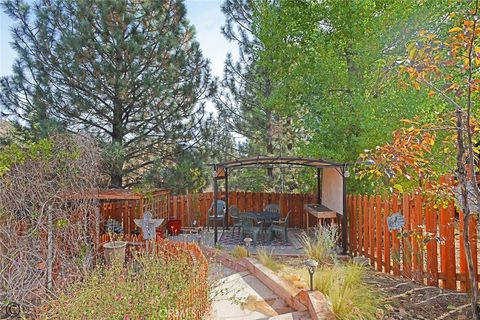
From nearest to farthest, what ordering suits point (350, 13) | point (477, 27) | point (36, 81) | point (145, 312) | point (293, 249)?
point (477, 27)
point (145, 312)
point (293, 249)
point (350, 13)
point (36, 81)

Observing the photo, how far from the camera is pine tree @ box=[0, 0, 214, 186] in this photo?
1054 centimetres

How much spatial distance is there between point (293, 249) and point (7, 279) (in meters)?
5.58

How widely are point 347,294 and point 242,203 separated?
874cm

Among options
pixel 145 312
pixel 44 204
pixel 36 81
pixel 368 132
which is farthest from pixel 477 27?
pixel 36 81

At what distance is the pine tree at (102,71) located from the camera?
10539 millimetres

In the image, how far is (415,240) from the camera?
5.01 m

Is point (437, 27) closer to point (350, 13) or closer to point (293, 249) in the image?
point (350, 13)

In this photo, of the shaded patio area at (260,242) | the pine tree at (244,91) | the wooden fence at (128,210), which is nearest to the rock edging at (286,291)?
the shaded patio area at (260,242)

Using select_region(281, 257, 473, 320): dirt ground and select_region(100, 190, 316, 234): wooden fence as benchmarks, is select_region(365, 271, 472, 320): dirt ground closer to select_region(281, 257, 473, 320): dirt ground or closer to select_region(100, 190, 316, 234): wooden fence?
select_region(281, 257, 473, 320): dirt ground

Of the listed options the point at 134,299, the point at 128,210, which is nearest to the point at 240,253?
the point at 134,299

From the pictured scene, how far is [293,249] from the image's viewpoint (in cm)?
803

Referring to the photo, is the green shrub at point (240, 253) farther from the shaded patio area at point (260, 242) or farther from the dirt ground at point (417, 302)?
the dirt ground at point (417, 302)

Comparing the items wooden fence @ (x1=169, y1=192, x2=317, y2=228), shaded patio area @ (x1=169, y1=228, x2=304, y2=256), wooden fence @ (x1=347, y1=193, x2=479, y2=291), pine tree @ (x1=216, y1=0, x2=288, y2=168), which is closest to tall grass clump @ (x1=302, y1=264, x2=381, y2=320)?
wooden fence @ (x1=347, y1=193, x2=479, y2=291)

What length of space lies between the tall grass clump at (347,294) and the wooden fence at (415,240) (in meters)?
0.76
